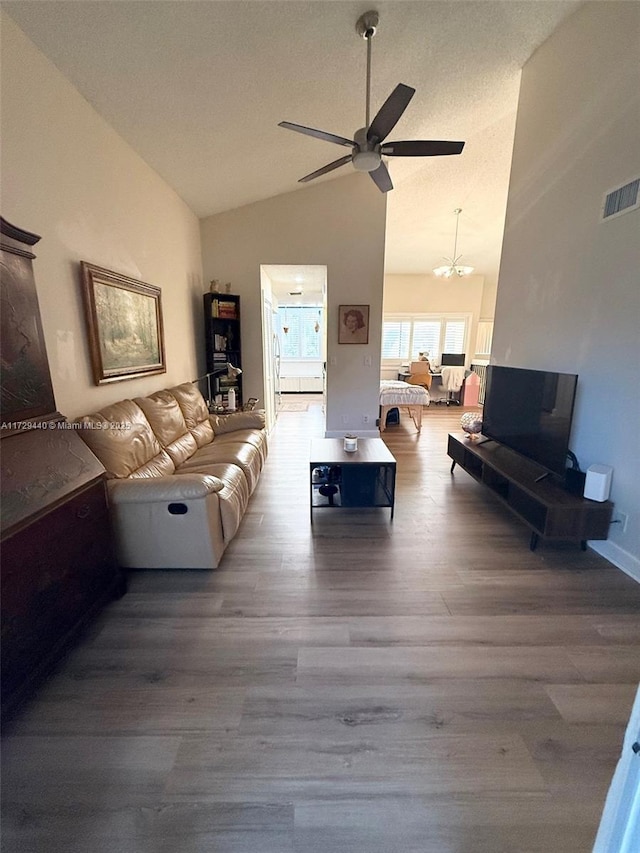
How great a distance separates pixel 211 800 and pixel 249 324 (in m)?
4.70

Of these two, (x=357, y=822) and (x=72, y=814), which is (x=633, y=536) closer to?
(x=357, y=822)

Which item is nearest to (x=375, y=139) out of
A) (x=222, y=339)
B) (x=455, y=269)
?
(x=222, y=339)

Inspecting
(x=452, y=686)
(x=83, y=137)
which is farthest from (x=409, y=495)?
(x=83, y=137)

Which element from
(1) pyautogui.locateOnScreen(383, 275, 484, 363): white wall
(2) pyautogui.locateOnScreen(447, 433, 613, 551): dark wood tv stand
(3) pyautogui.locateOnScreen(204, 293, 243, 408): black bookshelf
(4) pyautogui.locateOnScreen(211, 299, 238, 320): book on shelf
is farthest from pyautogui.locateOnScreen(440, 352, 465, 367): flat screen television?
(2) pyautogui.locateOnScreen(447, 433, 613, 551): dark wood tv stand

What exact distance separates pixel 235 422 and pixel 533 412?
112 inches

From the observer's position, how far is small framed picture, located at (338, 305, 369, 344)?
4832mm

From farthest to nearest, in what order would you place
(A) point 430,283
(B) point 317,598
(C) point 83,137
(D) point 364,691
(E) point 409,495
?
(A) point 430,283 → (E) point 409,495 → (C) point 83,137 → (B) point 317,598 → (D) point 364,691

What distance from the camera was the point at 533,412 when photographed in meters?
2.79

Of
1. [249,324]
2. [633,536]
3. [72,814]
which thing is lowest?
[72,814]

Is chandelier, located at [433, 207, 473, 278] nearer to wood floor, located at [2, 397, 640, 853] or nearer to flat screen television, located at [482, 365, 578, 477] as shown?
flat screen television, located at [482, 365, 578, 477]

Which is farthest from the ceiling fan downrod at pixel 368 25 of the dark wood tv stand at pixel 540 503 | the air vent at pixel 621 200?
the dark wood tv stand at pixel 540 503

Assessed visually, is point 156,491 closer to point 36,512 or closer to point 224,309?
point 36,512

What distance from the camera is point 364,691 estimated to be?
1442 millimetres

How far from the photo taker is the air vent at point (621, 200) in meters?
2.11
